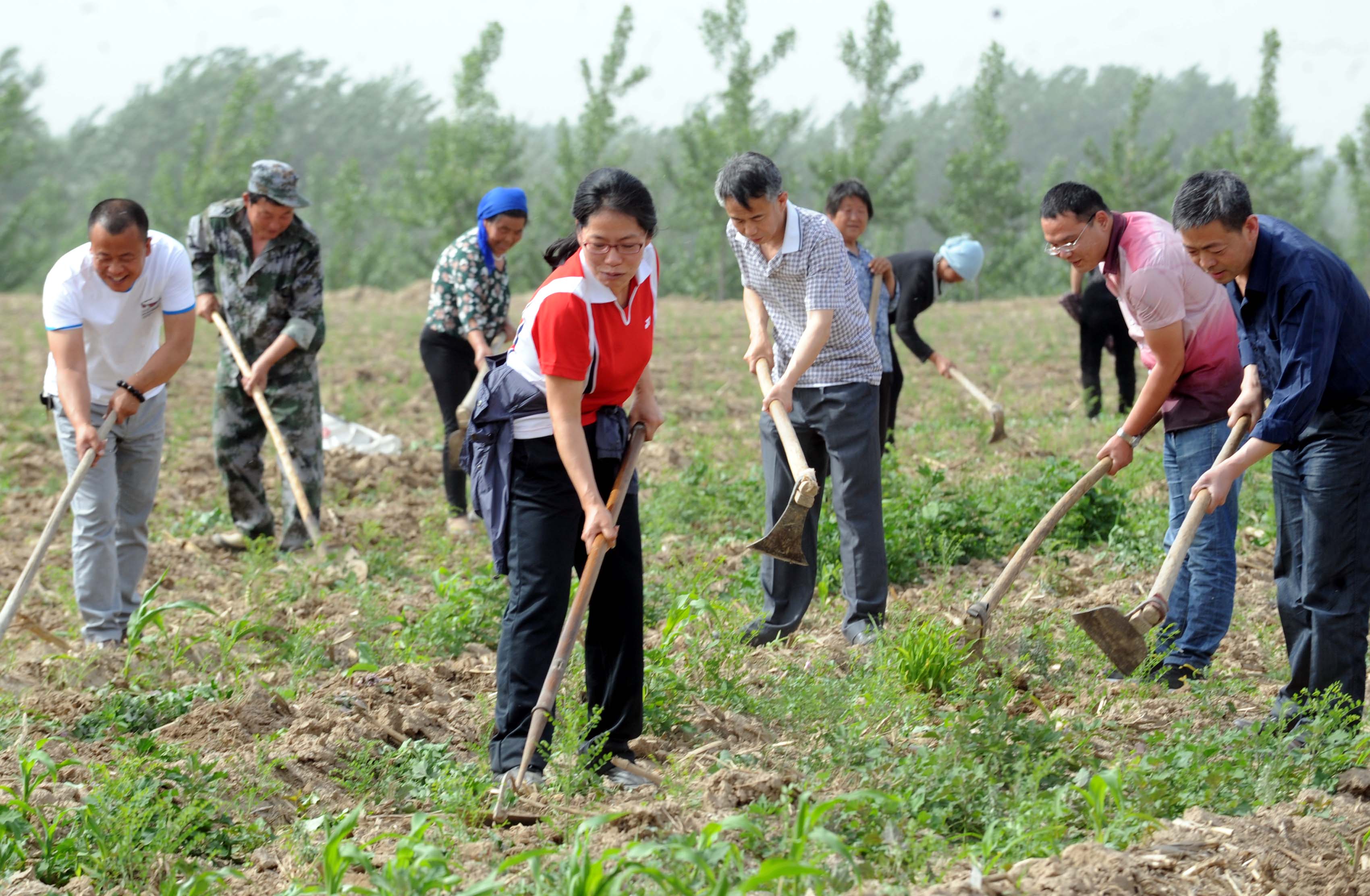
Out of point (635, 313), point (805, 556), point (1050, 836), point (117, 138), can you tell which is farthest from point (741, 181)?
point (117, 138)

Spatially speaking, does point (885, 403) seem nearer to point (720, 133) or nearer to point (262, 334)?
point (262, 334)

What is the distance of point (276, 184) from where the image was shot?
6.22 meters

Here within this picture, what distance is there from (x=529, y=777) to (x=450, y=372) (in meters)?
3.94

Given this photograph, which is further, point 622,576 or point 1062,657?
point 1062,657

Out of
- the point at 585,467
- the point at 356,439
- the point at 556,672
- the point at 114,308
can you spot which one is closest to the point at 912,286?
the point at 114,308

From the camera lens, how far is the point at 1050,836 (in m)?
2.99

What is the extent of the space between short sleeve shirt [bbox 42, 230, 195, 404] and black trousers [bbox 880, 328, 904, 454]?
10.4ft

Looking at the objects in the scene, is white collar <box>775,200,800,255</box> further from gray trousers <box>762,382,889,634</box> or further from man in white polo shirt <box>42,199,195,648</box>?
man in white polo shirt <box>42,199,195,648</box>

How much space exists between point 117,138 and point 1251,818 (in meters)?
68.5

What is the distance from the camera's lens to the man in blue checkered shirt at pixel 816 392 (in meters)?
4.62

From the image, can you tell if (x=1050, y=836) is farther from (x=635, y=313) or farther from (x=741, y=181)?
(x=741, y=181)

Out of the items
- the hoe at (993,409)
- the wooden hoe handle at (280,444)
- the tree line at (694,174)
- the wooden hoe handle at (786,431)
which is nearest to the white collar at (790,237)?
the wooden hoe handle at (786,431)

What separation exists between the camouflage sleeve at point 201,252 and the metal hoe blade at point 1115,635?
4825 mm

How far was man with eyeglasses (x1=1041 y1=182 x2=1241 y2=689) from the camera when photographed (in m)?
4.08
